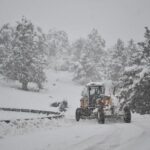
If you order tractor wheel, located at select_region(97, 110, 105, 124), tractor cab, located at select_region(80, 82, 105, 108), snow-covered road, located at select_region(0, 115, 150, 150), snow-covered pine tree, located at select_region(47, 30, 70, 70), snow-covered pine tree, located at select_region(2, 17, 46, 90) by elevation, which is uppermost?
snow-covered pine tree, located at select_region(47, 30, 70, 70)

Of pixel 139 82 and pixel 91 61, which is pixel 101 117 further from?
pixel 91 61

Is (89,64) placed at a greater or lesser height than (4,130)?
greater

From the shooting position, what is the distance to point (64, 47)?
340 feet

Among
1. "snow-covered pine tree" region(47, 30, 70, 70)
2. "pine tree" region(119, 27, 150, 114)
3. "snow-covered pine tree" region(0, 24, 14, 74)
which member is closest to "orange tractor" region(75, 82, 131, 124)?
"pine tree" region(119, 27, 150, 114)

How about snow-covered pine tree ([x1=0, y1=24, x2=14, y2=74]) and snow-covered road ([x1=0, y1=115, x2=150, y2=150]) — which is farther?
snow-covered pine tree ([x1=0, y1=24, x2=14, y2=74])

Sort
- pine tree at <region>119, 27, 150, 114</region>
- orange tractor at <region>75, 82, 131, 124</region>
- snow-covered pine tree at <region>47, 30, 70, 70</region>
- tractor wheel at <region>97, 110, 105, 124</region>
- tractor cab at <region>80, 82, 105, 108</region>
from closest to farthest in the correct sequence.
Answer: tractor wheel at <region>97, 110, 105, 124</region>
orange tractor at <region>75, 82, 131, 124</region>
tractor cab at <region>80, 82, 105, 108</region>
pine tree at <region>119, 27, 150, 114</region>
snow-covered pine tree at <region>47, 30, 70, 70</region>

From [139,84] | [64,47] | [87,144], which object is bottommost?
[87,144]

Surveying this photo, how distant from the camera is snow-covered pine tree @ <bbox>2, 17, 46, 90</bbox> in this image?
4675cm

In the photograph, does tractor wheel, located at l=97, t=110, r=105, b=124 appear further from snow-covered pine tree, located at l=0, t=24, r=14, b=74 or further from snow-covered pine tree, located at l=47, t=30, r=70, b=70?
snow-covered pine tree, located at l=47, t=30, r=70, b=70

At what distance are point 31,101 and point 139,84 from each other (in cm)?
2005

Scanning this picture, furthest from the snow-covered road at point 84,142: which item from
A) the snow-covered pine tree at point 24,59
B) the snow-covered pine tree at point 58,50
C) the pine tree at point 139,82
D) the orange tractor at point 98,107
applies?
the snow-covered pine tree at point 58,50

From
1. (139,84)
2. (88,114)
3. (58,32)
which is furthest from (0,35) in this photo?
(88,114)

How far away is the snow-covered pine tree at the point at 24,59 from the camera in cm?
4675

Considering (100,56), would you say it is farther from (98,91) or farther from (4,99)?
(98,91)
